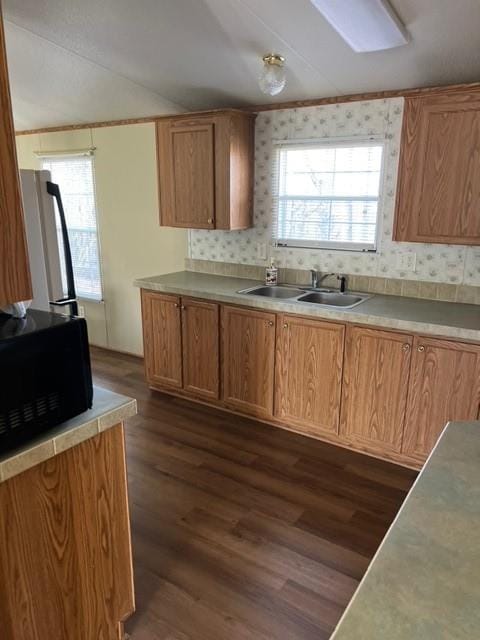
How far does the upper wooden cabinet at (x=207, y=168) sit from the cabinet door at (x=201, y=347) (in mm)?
653

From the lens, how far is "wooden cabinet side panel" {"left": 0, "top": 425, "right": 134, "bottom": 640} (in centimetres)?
132

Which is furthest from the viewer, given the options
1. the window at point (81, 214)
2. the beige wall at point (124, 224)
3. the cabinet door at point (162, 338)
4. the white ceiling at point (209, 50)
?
the window at point (81, 214)

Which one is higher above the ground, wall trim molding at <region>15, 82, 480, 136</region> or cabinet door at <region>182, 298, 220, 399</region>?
wall trim molding at <region>15, 82, 480, 136</region>

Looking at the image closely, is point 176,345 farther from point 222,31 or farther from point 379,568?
point 379,568

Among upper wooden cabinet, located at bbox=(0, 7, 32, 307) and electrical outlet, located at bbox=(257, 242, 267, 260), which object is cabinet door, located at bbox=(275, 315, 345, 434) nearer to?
electrical outlet, located at bbox=(257, 242, 267, 260)

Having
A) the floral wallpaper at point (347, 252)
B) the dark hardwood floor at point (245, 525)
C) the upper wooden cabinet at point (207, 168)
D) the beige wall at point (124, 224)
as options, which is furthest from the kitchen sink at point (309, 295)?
the beige wall at point (124, 224)

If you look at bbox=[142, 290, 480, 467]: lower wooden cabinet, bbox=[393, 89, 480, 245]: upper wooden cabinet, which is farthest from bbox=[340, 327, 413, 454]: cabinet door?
bbox=[393, 89, 480, 245]: upper wooden cabinet

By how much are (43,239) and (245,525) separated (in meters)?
1.70

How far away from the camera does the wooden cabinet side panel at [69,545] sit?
52.1 inches

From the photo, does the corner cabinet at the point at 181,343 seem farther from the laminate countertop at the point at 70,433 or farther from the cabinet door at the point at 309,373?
the laminate countertop at the point at 70,433

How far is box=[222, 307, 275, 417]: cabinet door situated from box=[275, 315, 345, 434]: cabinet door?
81mm

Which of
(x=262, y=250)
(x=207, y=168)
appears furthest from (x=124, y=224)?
(x=262, y=250)

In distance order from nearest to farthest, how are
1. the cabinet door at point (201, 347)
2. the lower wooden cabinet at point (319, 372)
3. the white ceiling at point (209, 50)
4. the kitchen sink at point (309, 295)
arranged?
the white ceiling at point (209, 50) < the lower wooden cabinet at point (319, 372) < the kitchen sink at point (309, 295) < the cabinet door at point (201, 347)

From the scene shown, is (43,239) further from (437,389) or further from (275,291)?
(437,389)
